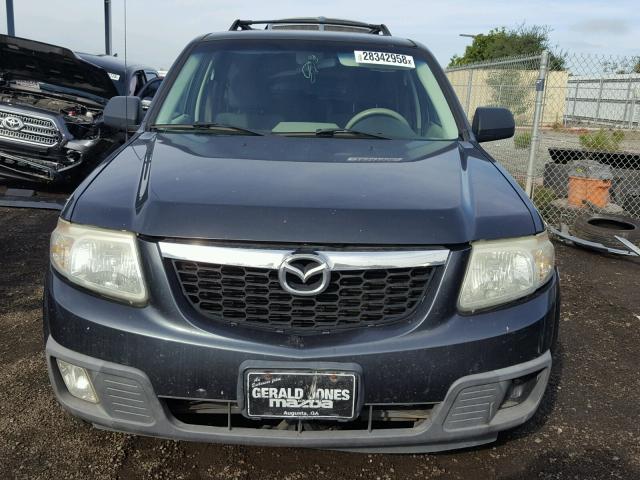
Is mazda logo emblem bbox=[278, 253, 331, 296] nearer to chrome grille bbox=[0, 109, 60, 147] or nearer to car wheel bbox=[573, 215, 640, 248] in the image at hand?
car wheel bbox=[573, 215, 640, 248]

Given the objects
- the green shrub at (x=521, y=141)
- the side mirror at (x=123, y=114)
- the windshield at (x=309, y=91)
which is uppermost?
the windshield at (x=309, y=91)

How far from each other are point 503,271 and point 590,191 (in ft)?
18.6

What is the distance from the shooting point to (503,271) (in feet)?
6.88

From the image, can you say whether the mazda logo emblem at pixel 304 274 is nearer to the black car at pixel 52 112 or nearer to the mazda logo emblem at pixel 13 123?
the black car at pixel 52 112

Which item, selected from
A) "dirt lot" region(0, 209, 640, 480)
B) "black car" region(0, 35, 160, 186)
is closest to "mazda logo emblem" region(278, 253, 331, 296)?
"dirt lot" region(0, 209, 640, 480)

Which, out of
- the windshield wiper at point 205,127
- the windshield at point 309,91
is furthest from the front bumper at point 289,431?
the windshield at point 309,91

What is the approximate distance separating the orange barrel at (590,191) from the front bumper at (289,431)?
564 centimetres

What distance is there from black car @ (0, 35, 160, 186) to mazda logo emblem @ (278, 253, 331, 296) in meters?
5.22

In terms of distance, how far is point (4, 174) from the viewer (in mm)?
6320

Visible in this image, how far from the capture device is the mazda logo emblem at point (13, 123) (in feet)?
21.4

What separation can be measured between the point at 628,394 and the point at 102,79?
6.25 meters

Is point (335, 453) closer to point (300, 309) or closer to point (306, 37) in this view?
point (300, 309)

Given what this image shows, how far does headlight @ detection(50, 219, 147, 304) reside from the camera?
2.00 metres

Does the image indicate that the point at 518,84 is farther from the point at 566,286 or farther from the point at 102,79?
the point at 102,79
